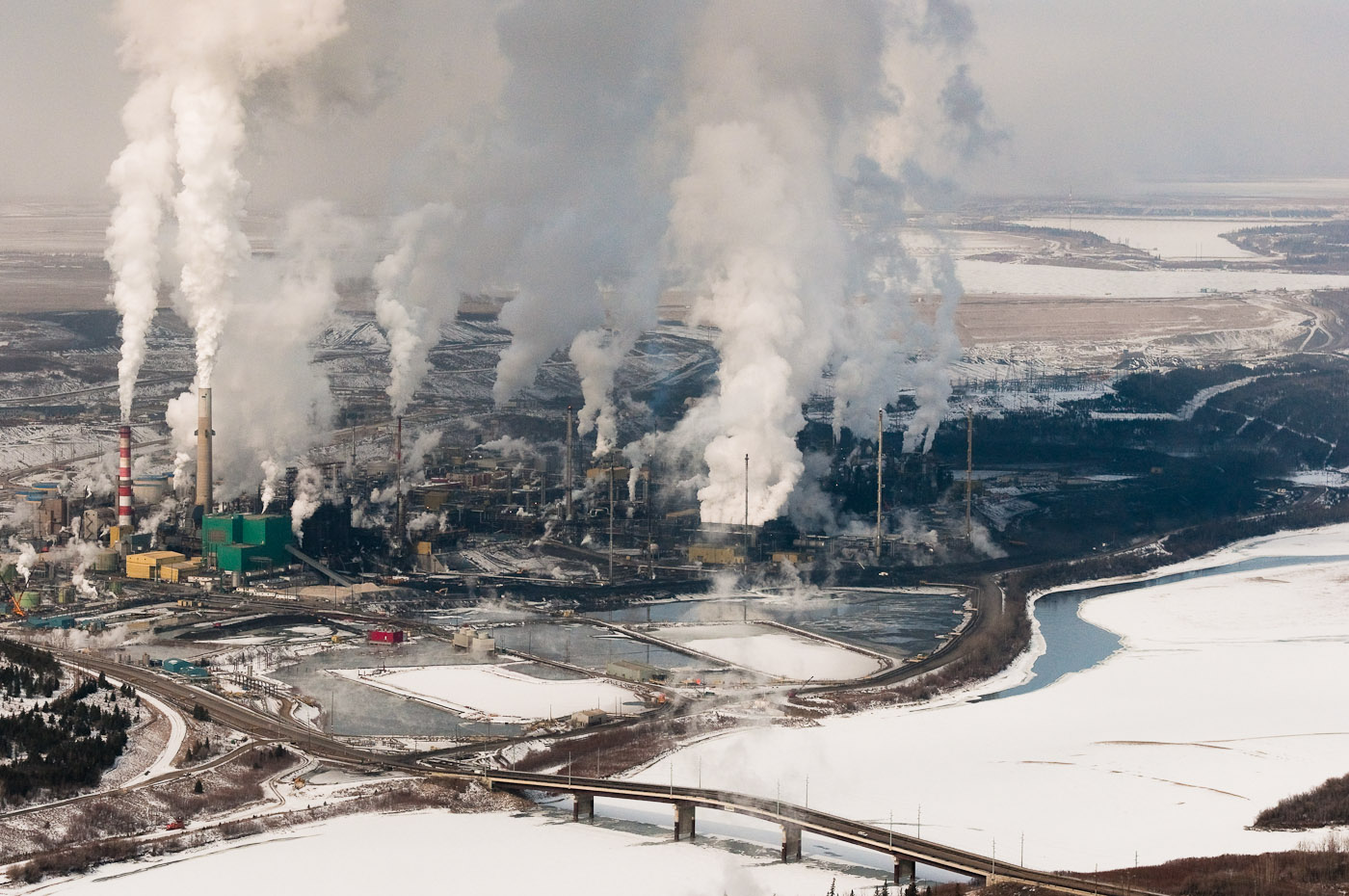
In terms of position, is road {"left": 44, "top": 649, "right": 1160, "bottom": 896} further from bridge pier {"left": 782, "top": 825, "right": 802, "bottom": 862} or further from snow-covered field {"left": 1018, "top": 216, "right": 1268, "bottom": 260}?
snow-covered field {"left": 1018, "top": 216, "right": 1268, "bottom": 260}

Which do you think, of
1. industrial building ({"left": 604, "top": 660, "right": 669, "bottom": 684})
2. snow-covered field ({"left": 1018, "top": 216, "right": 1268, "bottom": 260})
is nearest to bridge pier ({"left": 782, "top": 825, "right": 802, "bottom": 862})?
industrial building ({"left": 604, "top": 660, "right": 669, "bottom": 684})

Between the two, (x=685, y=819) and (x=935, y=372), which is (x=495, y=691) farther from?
(x=935, y=372)

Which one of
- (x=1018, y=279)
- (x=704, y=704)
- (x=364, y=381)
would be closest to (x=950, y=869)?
(x=704, y=704)

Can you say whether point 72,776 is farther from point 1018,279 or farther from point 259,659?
point 1018,279

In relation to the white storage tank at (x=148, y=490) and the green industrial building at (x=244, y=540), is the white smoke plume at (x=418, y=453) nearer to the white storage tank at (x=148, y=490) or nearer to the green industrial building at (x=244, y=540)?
the white storage tank at (x=148, y=490)

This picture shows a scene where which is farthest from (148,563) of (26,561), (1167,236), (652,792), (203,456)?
(1167,236)

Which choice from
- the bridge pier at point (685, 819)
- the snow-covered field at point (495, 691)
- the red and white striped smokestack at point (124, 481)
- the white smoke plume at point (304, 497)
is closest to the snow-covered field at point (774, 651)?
the snow-covered field at point (495, 691)

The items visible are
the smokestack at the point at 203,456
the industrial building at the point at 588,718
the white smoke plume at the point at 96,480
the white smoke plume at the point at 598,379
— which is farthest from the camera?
the white smoke plume at the point at 598,379
